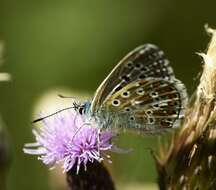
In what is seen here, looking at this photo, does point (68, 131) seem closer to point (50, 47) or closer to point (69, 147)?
point (69, 147)

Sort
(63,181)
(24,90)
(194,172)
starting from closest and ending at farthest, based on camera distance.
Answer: (194,172)
(63,181)
(24,90)

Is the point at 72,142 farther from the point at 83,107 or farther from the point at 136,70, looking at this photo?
the point at 136,70

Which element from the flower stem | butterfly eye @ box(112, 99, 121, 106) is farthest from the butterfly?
the flower stem

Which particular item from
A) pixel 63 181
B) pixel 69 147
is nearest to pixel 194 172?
pixel 69 147

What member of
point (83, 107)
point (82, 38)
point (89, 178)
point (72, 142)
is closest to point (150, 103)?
point (83, 107)

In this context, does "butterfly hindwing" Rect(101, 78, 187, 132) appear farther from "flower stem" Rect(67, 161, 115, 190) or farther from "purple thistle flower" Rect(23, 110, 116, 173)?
"flower stem" Rect(67, 161, 115, 190)

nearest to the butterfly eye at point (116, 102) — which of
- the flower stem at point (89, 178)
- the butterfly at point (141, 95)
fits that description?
the butterfly at point (141, 95)
